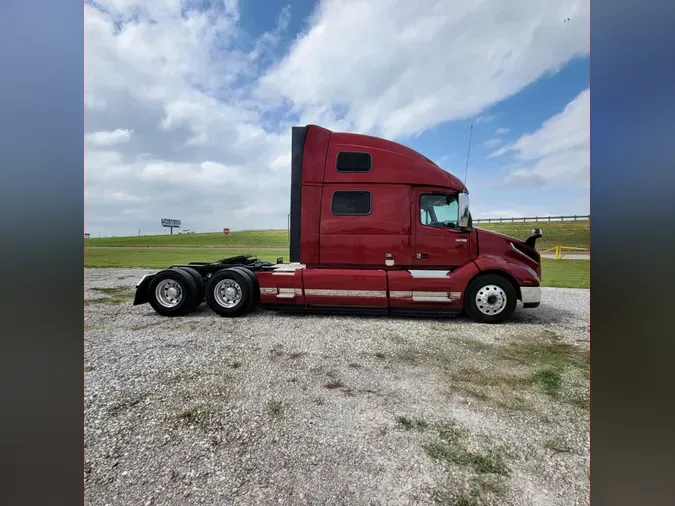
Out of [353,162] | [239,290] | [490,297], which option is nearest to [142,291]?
[239,290]

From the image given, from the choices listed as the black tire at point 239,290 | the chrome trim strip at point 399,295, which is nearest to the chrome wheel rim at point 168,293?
the black tire at point 239,290

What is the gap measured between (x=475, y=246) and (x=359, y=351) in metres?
2.97

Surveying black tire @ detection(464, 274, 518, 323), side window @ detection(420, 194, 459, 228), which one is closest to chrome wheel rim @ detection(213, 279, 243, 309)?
side window @ detection(420, 194, 459, 228)

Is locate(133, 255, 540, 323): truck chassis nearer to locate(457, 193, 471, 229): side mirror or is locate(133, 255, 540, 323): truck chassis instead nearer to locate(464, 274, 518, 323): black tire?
locate(464, 274, 518, 323): black tire

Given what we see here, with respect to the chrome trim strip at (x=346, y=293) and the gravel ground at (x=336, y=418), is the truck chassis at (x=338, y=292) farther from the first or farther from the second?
the gravel ground at (x=336, y=418)

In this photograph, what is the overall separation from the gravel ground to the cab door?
1.44 metres

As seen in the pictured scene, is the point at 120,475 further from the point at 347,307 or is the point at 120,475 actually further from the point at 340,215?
the point at 340,215

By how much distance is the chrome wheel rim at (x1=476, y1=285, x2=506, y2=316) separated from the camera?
4.43m

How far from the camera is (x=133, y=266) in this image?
492 inches

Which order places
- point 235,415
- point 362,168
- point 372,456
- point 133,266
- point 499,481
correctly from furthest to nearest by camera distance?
point 133,266
point 362,168
point 235,415
point 372,456
point 499,481

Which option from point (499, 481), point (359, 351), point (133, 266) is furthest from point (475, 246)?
point (133, 266)

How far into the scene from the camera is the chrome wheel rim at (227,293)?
190 inches
